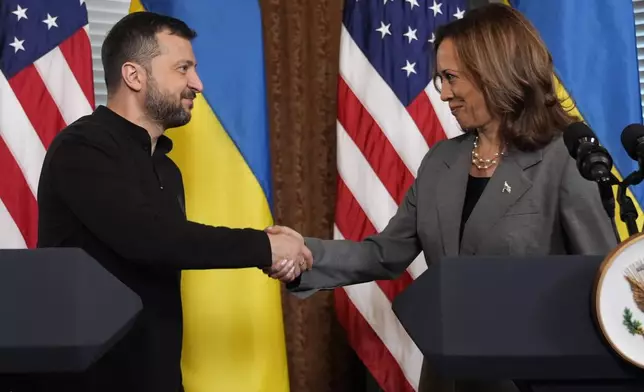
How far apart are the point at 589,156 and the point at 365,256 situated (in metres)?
0.83

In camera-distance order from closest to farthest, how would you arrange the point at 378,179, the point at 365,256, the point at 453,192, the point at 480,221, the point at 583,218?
1. the point at 583,218
2. the point at 480,221
3. the point at 453,192
4. the point at 365,256
5. the point at 378,179

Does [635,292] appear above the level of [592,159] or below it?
below

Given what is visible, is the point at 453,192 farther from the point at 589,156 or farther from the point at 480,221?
the point at 589,156

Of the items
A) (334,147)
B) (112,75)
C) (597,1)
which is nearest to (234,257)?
(112,75)

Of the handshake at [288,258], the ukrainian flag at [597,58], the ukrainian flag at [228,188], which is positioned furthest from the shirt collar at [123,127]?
the ukrainian flag at [597,58]

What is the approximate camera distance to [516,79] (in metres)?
1.70

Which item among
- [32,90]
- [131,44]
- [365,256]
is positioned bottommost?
[365,256]

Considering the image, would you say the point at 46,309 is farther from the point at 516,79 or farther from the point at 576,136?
the point at 516,79

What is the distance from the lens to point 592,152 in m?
1.10

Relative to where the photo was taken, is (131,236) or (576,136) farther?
(131,236)

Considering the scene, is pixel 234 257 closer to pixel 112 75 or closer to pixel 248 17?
pixel 112 75

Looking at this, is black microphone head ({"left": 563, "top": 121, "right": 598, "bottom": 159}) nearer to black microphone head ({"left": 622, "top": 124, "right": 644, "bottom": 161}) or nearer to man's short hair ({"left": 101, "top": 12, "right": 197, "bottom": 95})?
black microphone head ({"left": 622, "top": 124, "right": 644, "bottom": 161})

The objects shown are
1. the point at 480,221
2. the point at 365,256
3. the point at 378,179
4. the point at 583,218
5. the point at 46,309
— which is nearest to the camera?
the point at 46,309

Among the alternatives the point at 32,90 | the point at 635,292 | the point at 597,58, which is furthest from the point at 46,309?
the point at 597,58
